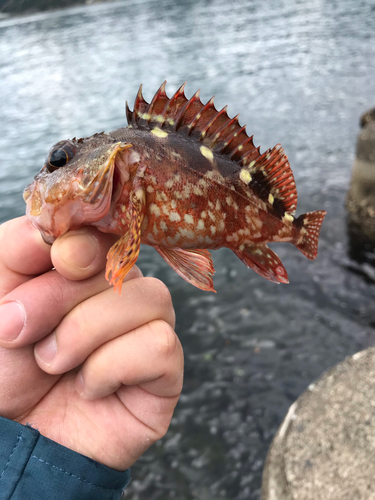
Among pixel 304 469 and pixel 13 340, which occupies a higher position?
pixel 13 340

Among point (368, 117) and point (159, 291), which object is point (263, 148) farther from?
point (159, 291)

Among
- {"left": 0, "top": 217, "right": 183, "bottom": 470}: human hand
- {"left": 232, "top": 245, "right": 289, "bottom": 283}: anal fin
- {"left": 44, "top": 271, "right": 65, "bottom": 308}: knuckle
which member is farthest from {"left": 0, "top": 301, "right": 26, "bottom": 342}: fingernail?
{"left": 232, "top": 245, "right": 289, "bottom": 283}: anal fin

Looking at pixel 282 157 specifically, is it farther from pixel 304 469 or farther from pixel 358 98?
pixel 358 98

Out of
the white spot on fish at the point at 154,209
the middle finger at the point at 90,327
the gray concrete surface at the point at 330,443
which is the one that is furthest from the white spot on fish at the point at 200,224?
the gray concrete surface at the point at 330,443

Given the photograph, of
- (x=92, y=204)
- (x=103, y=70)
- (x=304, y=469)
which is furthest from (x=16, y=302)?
(x=103, y=70)

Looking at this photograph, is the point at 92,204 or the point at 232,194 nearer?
the point at 92,204

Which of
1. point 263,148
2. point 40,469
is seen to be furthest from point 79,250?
point 263,148

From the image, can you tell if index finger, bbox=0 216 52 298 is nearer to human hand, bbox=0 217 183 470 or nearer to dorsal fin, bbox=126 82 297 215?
human hand, bbox=0 217 183 470
